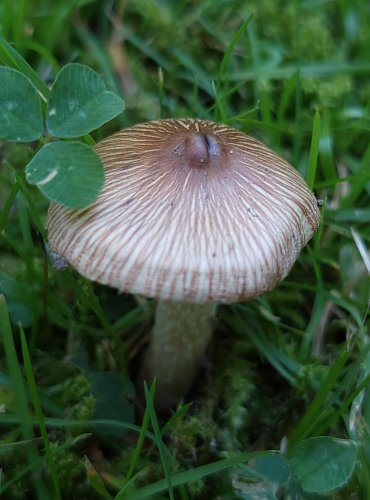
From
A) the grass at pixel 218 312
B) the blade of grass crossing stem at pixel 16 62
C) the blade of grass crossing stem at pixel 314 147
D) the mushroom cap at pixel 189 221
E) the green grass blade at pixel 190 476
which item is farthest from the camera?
the blade of grass crossing stem at pixel 314 147

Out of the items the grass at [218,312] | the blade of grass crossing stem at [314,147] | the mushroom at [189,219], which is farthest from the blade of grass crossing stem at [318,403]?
the blade of grass crossing stem at [314,147]

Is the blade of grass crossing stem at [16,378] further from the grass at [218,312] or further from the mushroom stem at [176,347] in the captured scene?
the mushroom stem at [176,347]

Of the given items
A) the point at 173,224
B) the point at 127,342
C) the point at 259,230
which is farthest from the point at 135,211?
the point at 127,342

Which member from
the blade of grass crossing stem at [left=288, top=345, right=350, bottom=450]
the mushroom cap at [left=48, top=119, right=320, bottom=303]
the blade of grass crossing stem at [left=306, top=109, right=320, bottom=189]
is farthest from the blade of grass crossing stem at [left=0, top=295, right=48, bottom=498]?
the blade of grass crossing stem at [left=306, top=109, right=320, bottom=189]

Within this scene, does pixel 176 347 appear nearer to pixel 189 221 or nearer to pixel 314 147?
pixel 189 221

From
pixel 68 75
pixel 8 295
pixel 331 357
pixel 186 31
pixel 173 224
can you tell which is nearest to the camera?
pixel 173 224

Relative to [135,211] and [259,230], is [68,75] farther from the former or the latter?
[259,230]

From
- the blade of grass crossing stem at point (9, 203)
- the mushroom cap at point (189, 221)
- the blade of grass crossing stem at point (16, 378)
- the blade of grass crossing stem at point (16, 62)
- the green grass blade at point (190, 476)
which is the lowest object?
the green grass blade at point (190, 476)
